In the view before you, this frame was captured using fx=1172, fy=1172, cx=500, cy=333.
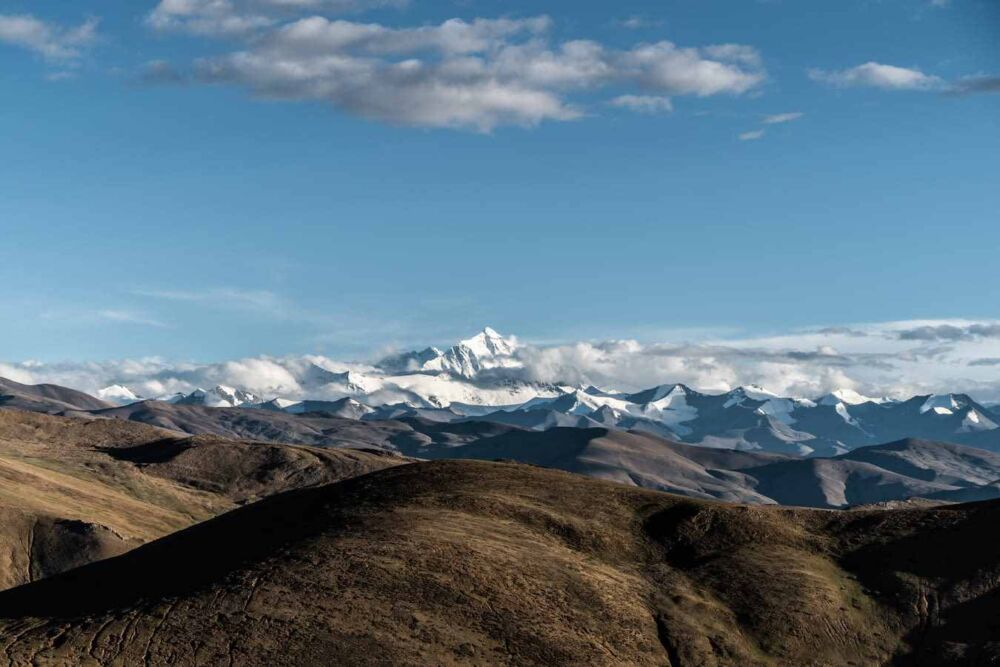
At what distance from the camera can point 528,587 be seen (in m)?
92.4

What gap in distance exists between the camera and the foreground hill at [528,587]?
84125 mm

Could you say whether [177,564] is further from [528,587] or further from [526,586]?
[528,587]

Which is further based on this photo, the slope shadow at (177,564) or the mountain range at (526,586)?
the slope shadow at (177,564)

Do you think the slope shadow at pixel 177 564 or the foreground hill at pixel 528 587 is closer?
the foreground hill at pixel 528 587

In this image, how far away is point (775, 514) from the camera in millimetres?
115312

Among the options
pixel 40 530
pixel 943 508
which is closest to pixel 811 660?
pixel 943 508

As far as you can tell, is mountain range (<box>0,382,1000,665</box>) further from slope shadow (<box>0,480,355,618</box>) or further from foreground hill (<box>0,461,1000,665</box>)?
slope shadow (<box>0,480,355,618</box>)

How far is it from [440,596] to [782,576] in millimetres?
30632

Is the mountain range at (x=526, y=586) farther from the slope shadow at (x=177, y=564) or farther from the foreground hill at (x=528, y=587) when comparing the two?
the slope shadow at (x=177, y=564)

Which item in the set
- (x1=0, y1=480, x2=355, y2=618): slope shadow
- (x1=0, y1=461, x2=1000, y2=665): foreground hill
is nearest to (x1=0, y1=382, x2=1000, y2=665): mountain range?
(x1=0, y1=461, x2=1000, y2=665): foreground hill

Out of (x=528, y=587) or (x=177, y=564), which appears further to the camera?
(x=177, y=564)

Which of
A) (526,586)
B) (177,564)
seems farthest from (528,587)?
(177,564)

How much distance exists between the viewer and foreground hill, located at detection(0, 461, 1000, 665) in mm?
84125

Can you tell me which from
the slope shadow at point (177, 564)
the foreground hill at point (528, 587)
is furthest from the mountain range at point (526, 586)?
the slope shadow at point (177, 564)
